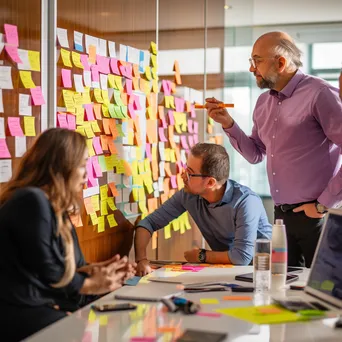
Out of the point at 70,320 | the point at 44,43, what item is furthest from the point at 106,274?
the point at 44,43

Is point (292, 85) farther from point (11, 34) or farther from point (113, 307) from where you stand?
point (113, 307)

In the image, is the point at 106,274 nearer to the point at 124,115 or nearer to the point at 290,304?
the point at 290,304

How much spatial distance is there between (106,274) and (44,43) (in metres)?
1.06

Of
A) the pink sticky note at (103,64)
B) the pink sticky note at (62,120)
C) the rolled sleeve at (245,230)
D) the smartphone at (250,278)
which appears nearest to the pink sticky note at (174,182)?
the rolled sleeve at (245,230)

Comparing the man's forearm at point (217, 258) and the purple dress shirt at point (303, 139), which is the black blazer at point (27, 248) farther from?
the purple dress shirt at point (303, 139)

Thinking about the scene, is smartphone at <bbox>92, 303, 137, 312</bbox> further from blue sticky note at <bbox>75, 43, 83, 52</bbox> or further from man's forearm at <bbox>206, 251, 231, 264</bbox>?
blue sticky note at <bbox>75, 43, 83, 52</bbox>

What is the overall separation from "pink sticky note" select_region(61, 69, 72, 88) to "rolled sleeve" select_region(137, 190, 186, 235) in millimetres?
942

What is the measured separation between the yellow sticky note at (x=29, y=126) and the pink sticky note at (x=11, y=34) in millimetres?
283

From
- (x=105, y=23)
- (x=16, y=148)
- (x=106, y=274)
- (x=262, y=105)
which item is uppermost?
(x=105, y=23)

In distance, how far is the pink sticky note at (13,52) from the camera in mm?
2410

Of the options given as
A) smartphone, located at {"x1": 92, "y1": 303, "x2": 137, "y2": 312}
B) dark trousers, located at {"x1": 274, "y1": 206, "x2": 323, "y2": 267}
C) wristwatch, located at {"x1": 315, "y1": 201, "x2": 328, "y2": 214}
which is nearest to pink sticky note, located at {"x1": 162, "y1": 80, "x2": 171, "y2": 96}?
dark trousers, located at {"x1": 274, "y1": 206, "x2": 323, "y2": 267}

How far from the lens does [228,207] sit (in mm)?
3326

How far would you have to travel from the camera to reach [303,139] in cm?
325

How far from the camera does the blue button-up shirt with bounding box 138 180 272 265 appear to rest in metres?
3.19
